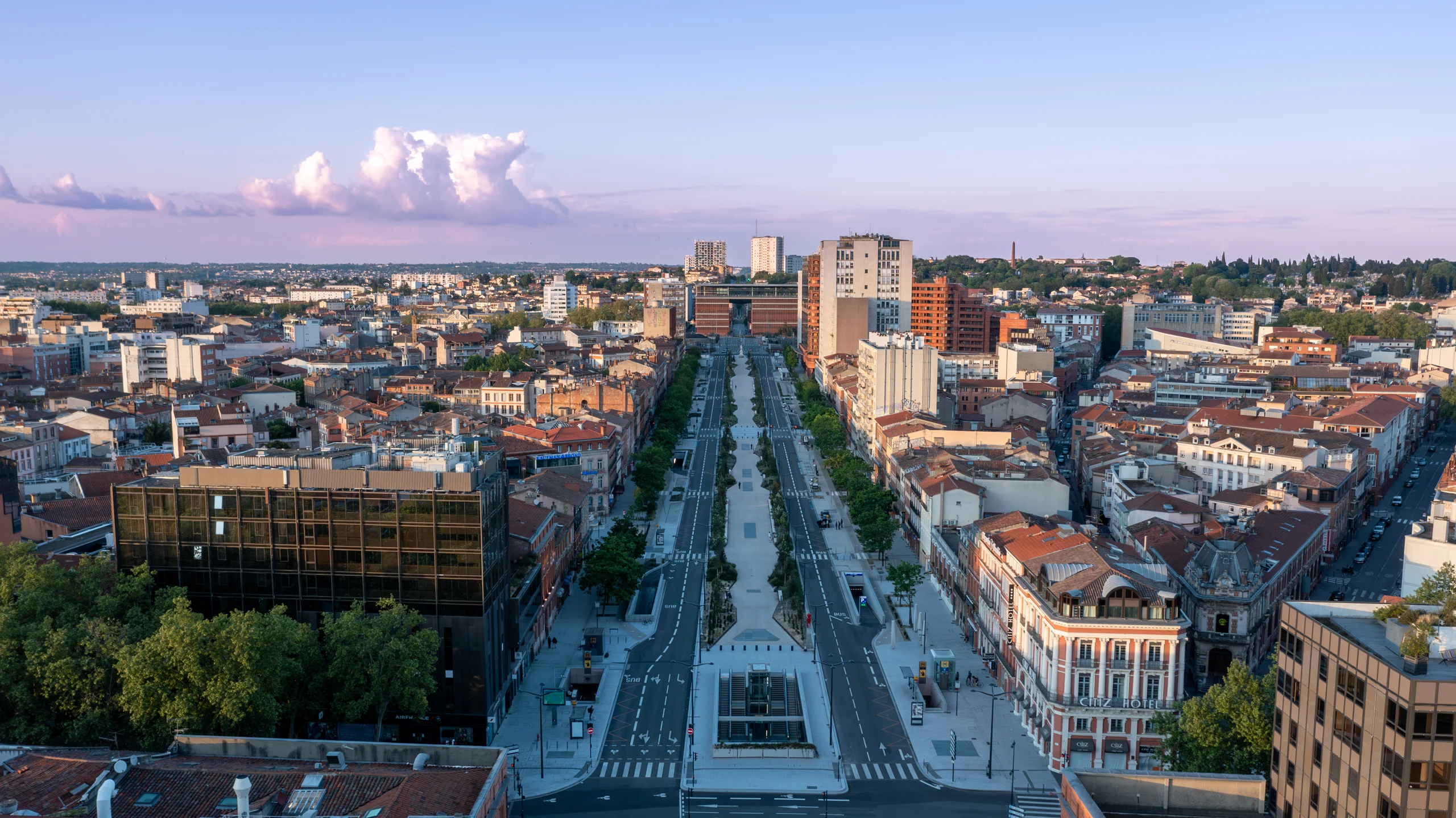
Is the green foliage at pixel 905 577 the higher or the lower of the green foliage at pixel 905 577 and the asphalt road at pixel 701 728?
the higher

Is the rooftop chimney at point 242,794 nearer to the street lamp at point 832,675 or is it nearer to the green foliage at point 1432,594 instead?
the street lamp at point 832,675

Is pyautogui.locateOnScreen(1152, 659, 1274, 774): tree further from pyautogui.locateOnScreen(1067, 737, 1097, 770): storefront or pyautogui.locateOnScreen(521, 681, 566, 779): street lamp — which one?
pyautogui.locateOnScreen(521, 681, 566, 779): street lamp

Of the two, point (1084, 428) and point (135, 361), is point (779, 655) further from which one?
point (135, 361)

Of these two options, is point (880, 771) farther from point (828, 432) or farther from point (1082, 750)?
point (828, 432)

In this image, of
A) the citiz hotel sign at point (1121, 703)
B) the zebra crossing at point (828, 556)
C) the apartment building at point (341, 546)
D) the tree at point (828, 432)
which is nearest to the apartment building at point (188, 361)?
the tree at point (828, 432)

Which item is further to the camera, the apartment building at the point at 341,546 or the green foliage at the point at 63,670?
the apartment building at the point at 341,546
